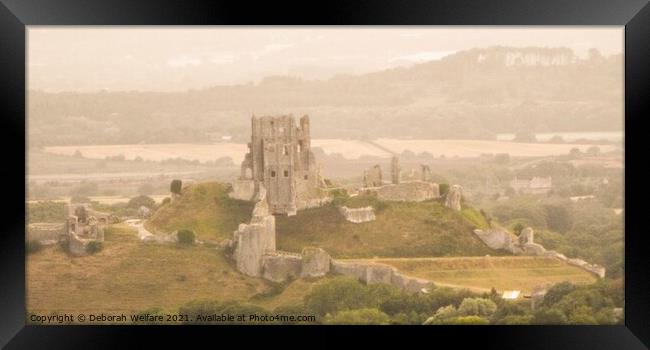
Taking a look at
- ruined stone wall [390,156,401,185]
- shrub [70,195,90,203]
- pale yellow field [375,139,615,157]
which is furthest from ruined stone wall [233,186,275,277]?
shrub [70,195,90,203]

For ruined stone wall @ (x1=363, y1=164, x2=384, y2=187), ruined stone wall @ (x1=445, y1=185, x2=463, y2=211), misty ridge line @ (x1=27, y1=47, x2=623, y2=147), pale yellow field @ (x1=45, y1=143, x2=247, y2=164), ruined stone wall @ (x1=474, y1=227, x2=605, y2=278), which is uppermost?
misty ridge line @ (x1=27, y1=47, x2=623, y2=147)

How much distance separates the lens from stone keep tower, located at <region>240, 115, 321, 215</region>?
22547mm

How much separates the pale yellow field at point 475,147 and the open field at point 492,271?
2.05m

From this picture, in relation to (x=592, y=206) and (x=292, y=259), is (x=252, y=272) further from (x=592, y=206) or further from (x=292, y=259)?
(x=592, y=206)

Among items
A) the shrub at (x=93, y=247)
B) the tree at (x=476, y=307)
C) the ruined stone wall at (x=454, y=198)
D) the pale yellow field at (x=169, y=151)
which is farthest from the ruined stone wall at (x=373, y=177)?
the shrub at (x=93, y=247)

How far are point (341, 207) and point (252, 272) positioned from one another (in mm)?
1999

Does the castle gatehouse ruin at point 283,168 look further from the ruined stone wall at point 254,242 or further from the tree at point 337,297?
the tree at point 337,297

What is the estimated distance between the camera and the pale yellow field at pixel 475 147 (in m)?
22.8

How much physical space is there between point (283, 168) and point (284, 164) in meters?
0.07

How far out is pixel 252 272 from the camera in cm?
2169

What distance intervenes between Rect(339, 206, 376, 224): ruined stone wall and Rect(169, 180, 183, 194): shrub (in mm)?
2894

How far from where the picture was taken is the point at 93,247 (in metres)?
21.9

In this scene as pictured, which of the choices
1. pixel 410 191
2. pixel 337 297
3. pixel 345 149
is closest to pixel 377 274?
pixel 337 297

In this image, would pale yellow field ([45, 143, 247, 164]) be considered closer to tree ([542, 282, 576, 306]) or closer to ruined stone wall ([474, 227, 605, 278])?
ruined stone wall ([474, 227, 605, 278])
